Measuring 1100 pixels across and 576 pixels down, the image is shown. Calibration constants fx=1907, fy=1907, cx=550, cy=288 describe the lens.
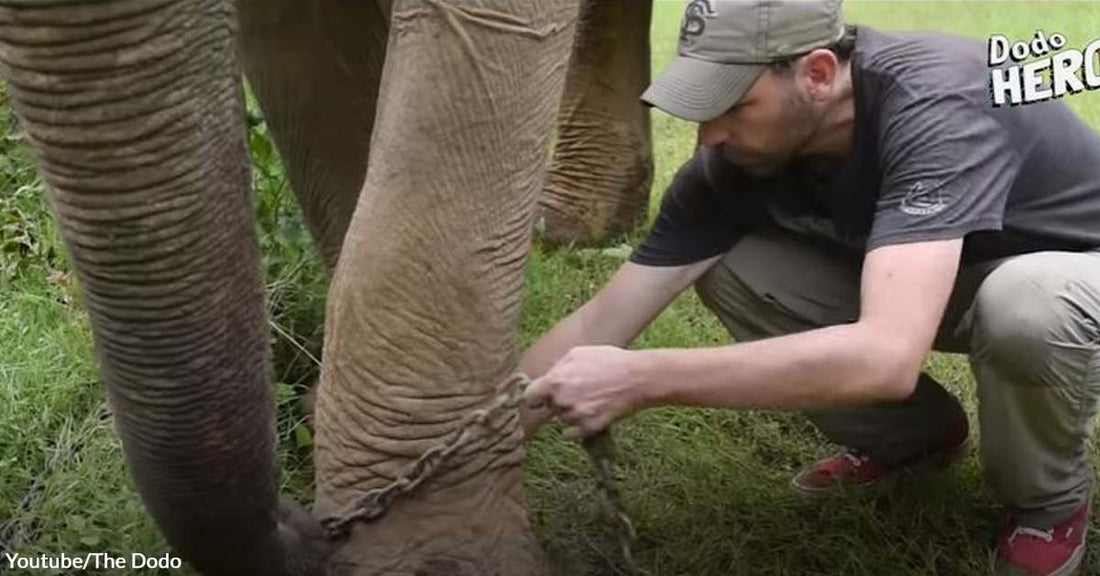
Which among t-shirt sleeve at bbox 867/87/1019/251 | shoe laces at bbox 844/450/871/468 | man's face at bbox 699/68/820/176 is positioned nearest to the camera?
t-shirt sleeve at bbox 867/87/1019/251

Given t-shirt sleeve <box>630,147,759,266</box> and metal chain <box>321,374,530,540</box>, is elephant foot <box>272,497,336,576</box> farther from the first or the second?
t-shirt sleeve <box>630,147,759,266</box>

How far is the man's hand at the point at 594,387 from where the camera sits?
244cm

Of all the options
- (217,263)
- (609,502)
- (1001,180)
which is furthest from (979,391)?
Result: (217,263)

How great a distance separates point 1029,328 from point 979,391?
20cm

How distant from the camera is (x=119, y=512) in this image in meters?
2.94

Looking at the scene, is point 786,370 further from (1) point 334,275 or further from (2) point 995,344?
(1) point 334,275

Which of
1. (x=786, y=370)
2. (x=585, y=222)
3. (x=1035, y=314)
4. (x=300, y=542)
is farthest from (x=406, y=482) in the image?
(x=585, y=222)

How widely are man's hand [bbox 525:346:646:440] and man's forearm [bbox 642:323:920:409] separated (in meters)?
0.03

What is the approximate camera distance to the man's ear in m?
2.73

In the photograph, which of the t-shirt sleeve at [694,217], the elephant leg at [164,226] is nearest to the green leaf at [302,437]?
the t-shirt sleeve at [694,217]

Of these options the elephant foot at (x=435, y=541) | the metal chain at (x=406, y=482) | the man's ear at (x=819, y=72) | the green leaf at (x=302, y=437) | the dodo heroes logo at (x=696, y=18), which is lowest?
the green leaf at (x=302, y=437)

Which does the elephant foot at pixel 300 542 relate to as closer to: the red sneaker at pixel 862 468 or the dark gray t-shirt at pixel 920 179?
the dark gray t-shirt at pixel 920 179

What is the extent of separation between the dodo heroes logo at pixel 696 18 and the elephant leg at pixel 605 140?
1961 mm

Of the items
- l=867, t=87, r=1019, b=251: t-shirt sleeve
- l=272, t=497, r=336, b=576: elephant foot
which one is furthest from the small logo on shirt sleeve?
l=272, t=497, r=336, b=576: elephant foot
